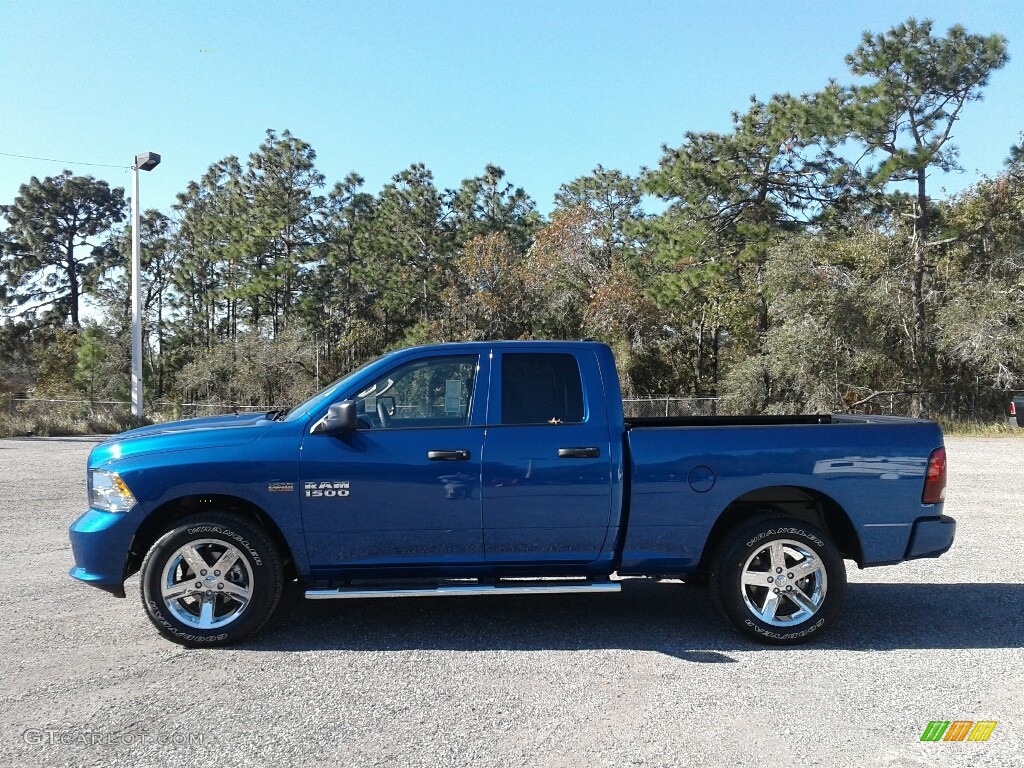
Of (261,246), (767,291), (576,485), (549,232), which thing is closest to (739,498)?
(576,485)

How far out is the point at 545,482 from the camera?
17.4ft

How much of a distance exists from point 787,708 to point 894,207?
3323 cm

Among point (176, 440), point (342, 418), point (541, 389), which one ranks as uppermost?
point (541, 389)

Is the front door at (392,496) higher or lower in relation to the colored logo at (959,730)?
higher

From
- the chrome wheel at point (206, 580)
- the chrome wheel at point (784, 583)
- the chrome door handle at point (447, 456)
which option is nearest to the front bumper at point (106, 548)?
the chrome wheel at point (206, 580)

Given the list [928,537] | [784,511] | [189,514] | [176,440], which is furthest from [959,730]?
[176,440]

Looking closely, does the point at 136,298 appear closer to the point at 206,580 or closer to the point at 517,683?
the point at 206,580

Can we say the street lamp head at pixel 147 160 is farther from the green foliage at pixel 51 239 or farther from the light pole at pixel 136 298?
the green foliage at pixel 51 239

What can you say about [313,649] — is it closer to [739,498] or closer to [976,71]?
[739,498]

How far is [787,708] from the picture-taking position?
14.2 ft

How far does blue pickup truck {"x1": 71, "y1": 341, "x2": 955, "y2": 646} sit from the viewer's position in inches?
206

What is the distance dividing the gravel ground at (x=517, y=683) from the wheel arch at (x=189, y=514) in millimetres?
565

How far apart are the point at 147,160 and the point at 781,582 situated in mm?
28782

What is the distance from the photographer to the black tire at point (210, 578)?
5184mm
